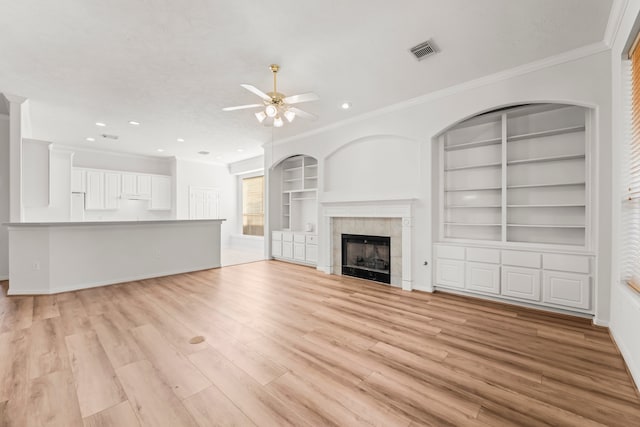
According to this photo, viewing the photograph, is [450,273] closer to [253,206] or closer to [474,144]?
[474,144]

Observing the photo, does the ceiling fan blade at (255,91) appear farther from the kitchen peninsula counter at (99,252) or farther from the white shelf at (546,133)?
the kitchen peninsula counter at (99,252)

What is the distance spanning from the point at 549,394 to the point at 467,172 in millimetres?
3135

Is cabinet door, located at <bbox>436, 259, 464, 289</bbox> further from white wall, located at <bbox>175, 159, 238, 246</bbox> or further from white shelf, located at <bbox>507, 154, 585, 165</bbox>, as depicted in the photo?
white wall, located at <bbox>175, 159, 238, 246</bbox>

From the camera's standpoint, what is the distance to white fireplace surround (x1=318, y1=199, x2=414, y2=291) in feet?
14.5

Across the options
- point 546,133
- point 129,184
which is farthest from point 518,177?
point 129,184

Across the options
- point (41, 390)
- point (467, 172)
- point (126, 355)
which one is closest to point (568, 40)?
point (467, 172)

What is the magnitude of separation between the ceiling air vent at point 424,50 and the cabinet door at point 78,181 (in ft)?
28.7

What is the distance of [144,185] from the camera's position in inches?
334

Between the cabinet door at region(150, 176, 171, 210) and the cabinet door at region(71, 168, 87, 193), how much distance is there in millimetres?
1682

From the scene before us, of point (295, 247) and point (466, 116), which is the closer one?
point (466, 116)

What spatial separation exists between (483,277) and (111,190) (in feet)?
31.1

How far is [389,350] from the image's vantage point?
2447 millimetres

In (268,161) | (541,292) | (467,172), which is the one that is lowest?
(541,292)

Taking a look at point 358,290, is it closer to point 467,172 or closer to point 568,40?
point 467,172
